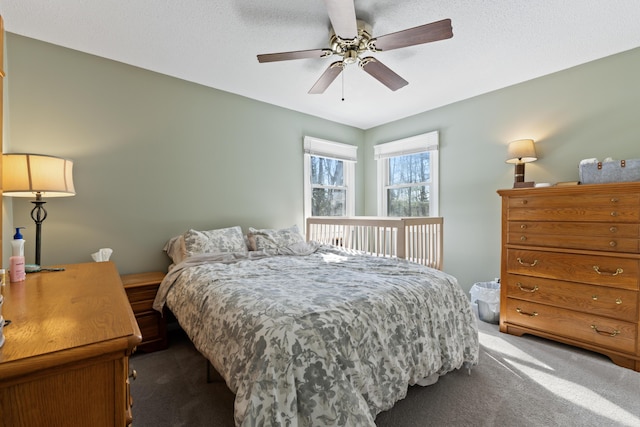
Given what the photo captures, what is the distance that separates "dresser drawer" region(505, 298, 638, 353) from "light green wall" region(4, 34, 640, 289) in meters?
0.76

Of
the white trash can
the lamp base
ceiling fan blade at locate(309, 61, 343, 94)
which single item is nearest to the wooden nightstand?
ceiling fan blade at locate(309, 61, 343, 94)

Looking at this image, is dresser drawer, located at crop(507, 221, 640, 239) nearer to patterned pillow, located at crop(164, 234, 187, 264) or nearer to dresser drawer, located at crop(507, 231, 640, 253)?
dresser drawer, located at crop(507, 231, 640, 253)

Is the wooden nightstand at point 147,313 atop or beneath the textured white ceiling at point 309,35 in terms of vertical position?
beneath

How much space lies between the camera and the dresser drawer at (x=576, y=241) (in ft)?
6.73

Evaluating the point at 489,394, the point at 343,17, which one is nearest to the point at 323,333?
the point at 489,394

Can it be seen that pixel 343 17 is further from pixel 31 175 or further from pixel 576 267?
pixel 576 267

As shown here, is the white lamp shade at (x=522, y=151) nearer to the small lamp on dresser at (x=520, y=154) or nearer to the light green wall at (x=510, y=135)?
the small lamp on dresser at (x=520, y=154)

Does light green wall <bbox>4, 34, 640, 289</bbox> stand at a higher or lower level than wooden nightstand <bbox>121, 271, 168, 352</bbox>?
higher

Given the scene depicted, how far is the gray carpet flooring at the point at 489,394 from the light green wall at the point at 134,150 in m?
1.18

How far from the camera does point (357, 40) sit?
1.95 metres

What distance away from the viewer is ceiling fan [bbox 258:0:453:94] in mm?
1588

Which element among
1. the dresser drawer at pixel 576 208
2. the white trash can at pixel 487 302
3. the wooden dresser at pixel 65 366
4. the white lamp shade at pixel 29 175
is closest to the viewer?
the wooden dresser at pixel 65 366

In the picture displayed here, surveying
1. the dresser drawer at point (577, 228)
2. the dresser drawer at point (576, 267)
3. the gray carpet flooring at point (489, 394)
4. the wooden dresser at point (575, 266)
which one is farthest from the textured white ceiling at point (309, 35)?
the gray carpet flooring at point (489, 394)

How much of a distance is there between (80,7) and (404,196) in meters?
3.78
